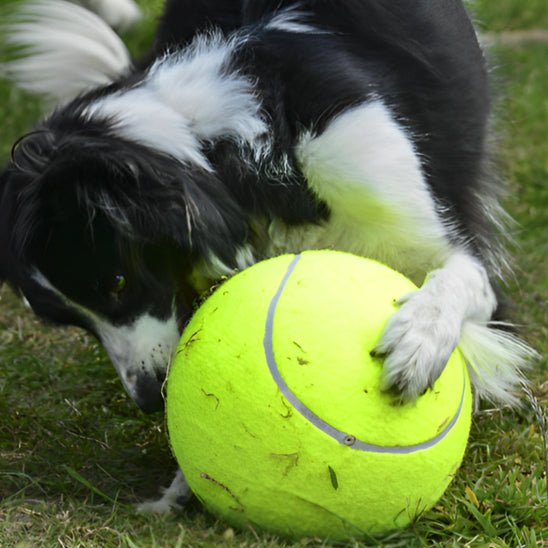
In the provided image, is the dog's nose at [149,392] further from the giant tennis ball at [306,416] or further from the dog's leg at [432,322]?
the dog's leg at [432,322]

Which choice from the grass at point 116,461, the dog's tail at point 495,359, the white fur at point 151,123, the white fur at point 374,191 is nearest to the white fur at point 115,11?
the grass at point 116,461

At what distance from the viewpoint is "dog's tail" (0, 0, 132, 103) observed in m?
3.62

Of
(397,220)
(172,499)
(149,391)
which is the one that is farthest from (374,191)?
(172,499)

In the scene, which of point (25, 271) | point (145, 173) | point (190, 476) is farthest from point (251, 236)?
point (190, 476)

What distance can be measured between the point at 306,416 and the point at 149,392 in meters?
0.68

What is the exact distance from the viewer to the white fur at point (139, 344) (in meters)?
2.67

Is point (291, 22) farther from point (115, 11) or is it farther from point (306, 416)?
point (115, 11)

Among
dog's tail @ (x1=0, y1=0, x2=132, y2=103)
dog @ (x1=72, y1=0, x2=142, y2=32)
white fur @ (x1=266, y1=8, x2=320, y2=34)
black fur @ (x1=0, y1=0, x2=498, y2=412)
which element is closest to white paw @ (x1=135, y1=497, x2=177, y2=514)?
black fur @ (x1=0, y1=0, x2=498, y2=412)

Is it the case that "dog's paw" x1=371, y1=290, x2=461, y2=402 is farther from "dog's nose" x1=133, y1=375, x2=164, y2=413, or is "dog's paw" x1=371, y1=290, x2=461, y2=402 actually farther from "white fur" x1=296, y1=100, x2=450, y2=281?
"dog's nose" x1=133, y1=375, x2=164, y2=413

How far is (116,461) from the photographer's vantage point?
2.92 meters

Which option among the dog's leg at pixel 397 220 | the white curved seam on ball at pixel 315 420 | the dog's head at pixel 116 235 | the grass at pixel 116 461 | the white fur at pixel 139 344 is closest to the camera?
the white curved seam on ball at pixel 315 420

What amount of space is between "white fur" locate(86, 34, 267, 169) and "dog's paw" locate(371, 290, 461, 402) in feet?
2.30

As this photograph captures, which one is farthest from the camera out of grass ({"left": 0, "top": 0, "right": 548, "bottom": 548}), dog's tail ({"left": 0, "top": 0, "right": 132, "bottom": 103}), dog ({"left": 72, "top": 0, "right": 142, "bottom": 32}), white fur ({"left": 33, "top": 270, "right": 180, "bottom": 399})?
dog ({"left": 72, "top": 0, "right": 142, "bottom": 32})

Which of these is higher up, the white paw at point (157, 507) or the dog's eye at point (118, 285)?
the dog's eye at point (118, 285)
